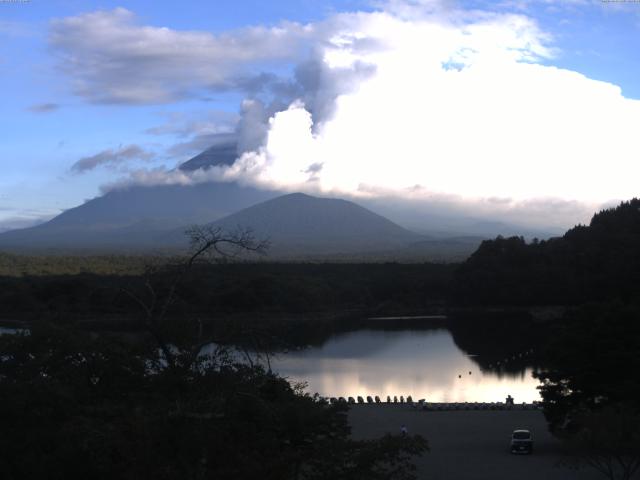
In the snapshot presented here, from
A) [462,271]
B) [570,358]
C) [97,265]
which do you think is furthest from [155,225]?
[570,358]

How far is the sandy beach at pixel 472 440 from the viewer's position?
9987mm

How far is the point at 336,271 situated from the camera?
49750 mm

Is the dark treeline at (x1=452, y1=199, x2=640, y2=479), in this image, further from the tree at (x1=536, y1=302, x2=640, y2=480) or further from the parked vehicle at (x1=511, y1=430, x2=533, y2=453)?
the parked vehicle at (x1=511, y1=430, x2=533, y2=453)

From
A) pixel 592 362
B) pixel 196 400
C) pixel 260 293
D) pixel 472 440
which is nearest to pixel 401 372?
pixel 472 440

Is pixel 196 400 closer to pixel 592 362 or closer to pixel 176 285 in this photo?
pixel 176 285

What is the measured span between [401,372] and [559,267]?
18.5 meters

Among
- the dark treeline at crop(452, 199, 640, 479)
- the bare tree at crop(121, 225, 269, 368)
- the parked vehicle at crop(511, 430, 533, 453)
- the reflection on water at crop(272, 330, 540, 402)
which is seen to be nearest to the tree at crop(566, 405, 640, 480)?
the dark treeline at crop(452, 199, 640, 479)

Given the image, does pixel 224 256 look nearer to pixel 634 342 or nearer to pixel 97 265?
pixel 634 342

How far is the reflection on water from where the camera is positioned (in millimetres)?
19281

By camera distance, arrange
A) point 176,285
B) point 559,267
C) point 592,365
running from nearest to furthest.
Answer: point 176,285, point 592,365, point 559,267

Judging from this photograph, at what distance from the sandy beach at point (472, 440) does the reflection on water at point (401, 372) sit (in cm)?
316

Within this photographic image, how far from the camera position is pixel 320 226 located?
129 metres

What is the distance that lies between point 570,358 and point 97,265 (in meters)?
42.9

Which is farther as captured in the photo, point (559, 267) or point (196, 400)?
point (559, 267)
